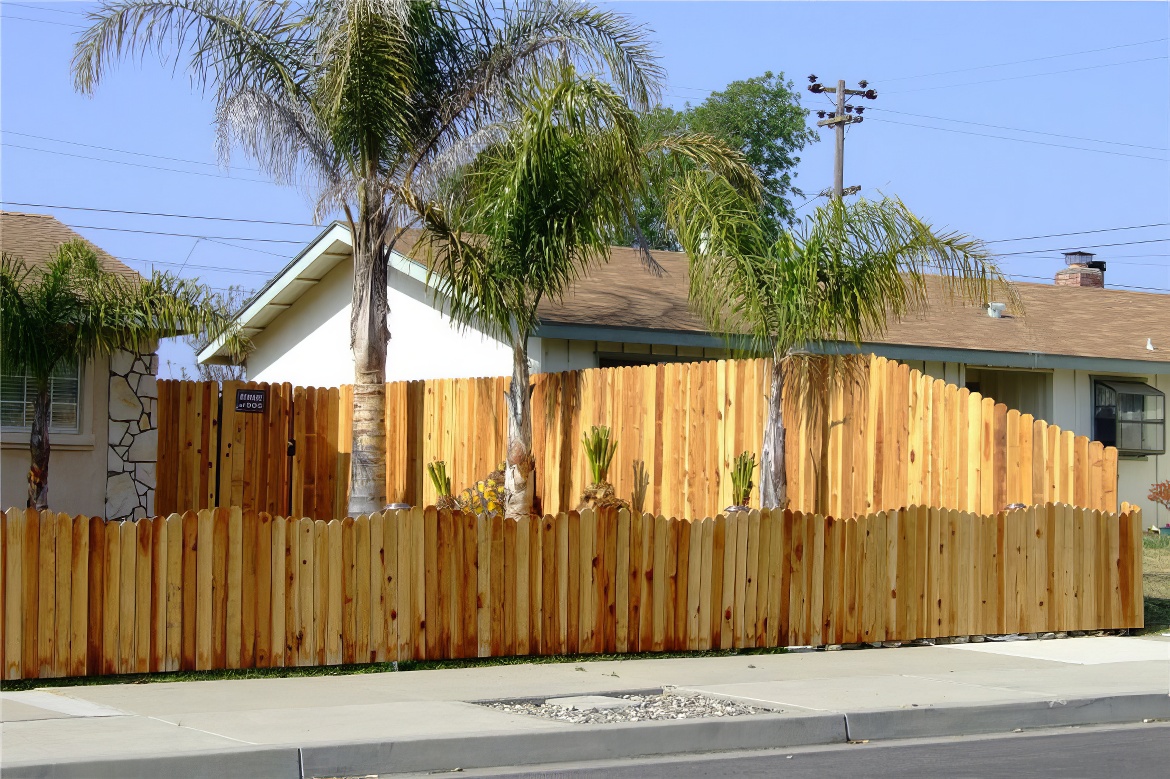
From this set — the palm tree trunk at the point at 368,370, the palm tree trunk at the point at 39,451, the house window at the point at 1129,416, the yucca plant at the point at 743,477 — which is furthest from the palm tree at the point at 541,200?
the house window at the point at 1129,416

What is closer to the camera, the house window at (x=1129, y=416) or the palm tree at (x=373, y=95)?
the palm tree at (x=373, y=95)

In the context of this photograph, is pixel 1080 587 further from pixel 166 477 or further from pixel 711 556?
pixel 166 477

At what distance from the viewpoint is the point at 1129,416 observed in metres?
21.5

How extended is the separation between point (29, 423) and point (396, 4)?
5.87 m

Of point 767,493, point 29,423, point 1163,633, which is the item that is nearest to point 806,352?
point 767,493

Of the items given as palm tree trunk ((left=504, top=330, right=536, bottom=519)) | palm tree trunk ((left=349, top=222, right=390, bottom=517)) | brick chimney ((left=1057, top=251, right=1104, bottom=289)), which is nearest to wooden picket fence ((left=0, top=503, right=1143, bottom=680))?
palm tree trunk ((left=504, top=330, right=536, bottom=519))

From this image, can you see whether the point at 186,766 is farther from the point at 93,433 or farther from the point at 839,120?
the point at 839,120

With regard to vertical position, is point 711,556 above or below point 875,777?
above

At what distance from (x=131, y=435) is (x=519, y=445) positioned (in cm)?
438

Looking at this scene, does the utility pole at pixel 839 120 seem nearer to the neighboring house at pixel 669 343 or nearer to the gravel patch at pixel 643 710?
the neighboring house at pixel 669 343

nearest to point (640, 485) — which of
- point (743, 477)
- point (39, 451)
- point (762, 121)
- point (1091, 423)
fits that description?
point (743, 477)

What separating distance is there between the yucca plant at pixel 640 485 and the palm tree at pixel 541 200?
4.16ft

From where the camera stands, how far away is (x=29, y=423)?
47.3 ft

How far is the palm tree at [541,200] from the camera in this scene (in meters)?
13.7
